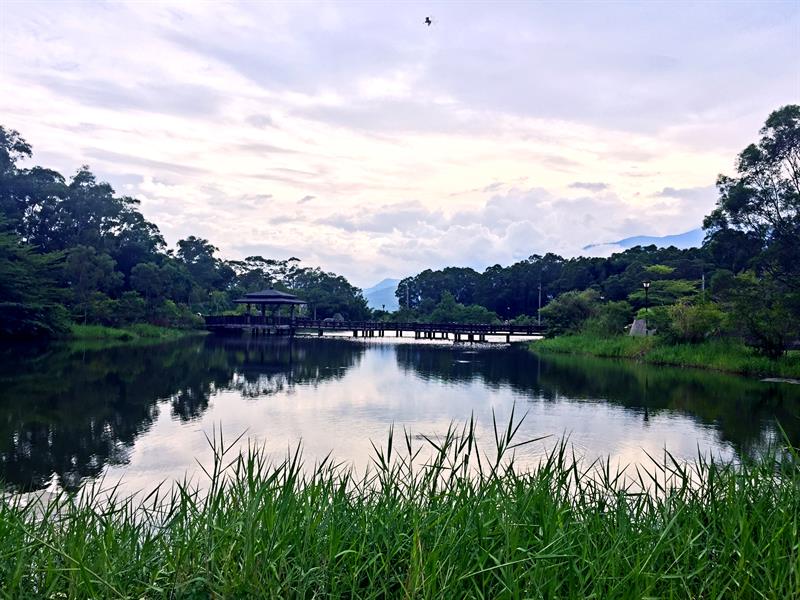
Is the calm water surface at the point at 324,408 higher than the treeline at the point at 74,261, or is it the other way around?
the treeline at the point at 74,261

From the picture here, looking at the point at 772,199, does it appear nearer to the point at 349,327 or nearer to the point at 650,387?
the point at 650,387

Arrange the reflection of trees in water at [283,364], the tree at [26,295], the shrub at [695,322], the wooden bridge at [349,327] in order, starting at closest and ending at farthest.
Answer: the reflection of trees in water at [283,364] < the shrub at [695,322] < the tree at [26,295] < the wooden bridge at [349,327]

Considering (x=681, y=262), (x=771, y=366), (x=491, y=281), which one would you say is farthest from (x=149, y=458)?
(x=491, y=281)

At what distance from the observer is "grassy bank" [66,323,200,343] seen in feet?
95.0

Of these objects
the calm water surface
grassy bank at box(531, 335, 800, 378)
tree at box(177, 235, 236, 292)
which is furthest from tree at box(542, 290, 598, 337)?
tree at box(177, 235, 236, 292)

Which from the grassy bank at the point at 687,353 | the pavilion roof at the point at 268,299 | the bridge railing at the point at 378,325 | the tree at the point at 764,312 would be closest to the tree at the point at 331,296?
the bridge railing at the point at 378,325

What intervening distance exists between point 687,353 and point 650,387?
5938mm

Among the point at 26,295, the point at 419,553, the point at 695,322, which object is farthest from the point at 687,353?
the point at 26,295

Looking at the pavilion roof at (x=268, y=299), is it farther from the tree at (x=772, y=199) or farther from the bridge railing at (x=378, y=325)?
the tree at (x=772, y=199)

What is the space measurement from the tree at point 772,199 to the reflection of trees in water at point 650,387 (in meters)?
3.57

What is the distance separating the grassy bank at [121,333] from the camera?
28969 mm

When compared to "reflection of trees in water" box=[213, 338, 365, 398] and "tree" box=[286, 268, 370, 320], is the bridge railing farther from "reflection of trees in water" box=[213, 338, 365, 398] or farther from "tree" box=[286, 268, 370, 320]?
"reflection of trees in water" box=[213, 338, 365, 398]

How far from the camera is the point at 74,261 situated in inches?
1185

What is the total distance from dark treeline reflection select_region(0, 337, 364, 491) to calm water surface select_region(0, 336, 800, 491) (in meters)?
0.04
